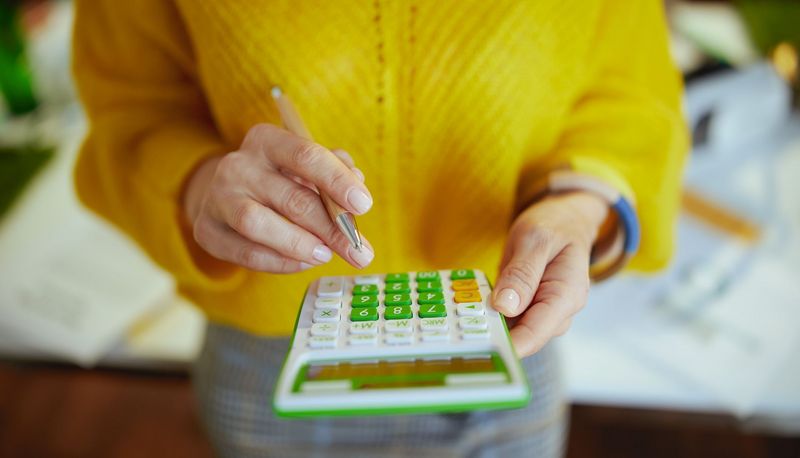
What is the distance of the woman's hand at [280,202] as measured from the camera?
0.28 meters

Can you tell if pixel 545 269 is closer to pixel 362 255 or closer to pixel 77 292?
pixel 362 255

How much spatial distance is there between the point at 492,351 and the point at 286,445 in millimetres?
350

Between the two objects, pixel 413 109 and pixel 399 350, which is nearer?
pixel 399 350

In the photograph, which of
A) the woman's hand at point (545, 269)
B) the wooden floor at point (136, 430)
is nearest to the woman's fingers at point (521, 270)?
the woman's hand at point (545, 269)

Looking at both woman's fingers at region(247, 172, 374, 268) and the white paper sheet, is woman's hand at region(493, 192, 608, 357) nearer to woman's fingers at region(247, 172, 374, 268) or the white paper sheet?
woman's fingers at region(247, 172, 374, 268)

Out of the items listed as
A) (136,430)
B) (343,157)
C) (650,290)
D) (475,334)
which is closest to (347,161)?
(343,157)

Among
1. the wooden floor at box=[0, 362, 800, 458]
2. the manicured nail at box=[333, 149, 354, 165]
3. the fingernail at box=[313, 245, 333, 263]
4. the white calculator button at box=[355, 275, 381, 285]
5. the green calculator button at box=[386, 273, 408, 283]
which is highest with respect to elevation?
the manicured nail at box=[333, 149, 354, 165]

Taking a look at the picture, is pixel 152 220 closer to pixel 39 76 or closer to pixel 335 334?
pixel 335 334

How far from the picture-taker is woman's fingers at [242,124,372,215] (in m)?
0.27

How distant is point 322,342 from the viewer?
10.5 inches

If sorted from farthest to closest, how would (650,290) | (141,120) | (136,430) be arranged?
(136,430) < (650,290) < (141,120)

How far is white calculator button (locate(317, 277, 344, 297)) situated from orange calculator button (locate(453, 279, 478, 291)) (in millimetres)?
53

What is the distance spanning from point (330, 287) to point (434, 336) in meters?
0.06

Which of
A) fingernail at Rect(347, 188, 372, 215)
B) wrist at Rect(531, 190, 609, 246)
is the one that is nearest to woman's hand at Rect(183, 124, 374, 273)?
fingernail at Rect(347, 188, 372, 215)
